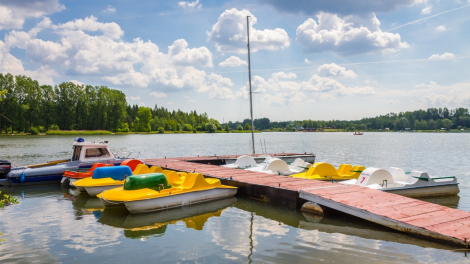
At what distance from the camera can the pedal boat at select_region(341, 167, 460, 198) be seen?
12328mm

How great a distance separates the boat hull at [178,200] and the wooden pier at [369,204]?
3.62 ft

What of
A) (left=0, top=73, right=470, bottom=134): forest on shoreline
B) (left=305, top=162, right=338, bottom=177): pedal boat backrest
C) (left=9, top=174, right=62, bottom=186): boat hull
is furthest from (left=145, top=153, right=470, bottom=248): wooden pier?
(left=0, top=73, right=470, bottom=134): forest on shoreline

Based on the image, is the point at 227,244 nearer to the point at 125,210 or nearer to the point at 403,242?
the point at 403,242

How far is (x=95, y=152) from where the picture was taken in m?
18.1

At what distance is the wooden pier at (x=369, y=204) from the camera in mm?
7448

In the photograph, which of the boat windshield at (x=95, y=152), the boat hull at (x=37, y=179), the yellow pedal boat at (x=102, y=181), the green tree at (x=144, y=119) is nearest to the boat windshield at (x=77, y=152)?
the boat windshield at (x=95, y=152)

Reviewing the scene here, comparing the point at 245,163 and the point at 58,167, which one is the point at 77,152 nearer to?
the point at 58,167

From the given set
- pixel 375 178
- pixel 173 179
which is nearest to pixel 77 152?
pixel 173 179

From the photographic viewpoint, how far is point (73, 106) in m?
93.4

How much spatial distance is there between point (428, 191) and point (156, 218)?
10663mm

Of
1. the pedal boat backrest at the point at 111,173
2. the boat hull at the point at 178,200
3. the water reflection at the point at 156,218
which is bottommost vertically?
the water reflection at the point at 156,218

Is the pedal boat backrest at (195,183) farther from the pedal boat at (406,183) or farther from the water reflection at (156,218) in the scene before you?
the pedal boat at (406,183)

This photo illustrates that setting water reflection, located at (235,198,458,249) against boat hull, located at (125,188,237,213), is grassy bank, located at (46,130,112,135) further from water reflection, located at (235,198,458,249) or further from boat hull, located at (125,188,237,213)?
water reflection, located at (235,198,458,249)

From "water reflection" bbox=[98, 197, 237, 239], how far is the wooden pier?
1886 mm
